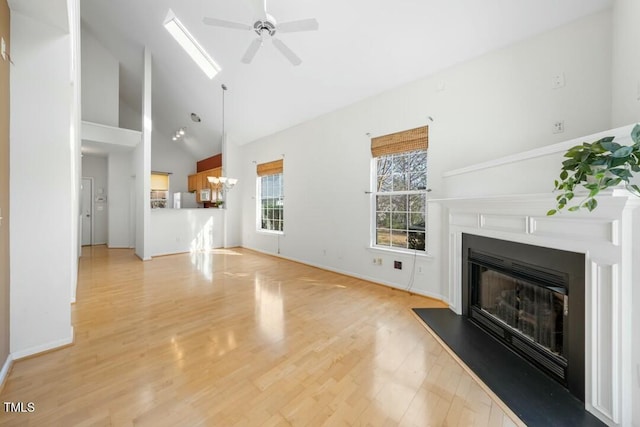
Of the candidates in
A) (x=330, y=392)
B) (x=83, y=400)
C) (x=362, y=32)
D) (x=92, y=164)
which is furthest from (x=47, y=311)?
(x=92, y=164)

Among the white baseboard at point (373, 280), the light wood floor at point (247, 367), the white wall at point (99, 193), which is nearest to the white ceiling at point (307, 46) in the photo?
the white wall at point (99, 193)

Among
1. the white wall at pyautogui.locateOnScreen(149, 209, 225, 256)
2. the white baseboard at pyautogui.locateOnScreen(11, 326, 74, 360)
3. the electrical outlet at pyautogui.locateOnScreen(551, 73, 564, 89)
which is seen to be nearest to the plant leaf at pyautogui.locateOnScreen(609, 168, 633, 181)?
the electrical outlet at pyautogui.locateOnScreen(551, 73, 564, 89)

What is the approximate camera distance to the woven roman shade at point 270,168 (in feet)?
19.3

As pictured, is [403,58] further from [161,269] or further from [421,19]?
[161,269]

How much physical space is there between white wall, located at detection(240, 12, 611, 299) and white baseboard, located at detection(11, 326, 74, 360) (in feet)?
11.4

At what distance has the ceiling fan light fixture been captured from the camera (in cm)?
428

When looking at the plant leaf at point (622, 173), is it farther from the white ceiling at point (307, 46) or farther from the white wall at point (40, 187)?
the white wall at point (40, 187)

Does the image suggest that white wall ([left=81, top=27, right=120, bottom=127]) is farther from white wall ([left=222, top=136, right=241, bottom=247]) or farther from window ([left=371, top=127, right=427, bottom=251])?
Result: window ([left=371, top=127, right=427, bottom=251])

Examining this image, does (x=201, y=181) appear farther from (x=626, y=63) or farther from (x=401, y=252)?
(x=626, y=63)

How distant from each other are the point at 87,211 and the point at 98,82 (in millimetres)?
3561

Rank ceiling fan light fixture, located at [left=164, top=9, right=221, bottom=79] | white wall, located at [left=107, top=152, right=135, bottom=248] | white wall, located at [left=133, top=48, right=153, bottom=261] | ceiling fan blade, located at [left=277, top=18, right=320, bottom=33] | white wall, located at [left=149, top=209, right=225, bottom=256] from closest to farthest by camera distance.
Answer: ceiling fan blade, located at [left=277, top=18, right=320, bottom=33] → ceiling fan light fixture, located at [left=164, top=9, right=221, bottom=79] → white wall, located at [left=133, top=48, right=153, bottom=261] → white wall, located at [left=149, top=209, right=225, bottom=256] → white wall, located at [left=107, top=152, right=135, bottom=248]

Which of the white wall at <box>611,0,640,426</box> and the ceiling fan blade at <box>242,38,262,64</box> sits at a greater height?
the ceiling fan blade at <box>242,38,262,64</box>

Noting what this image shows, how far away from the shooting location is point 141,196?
18.0ft

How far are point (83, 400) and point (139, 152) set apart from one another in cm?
554
